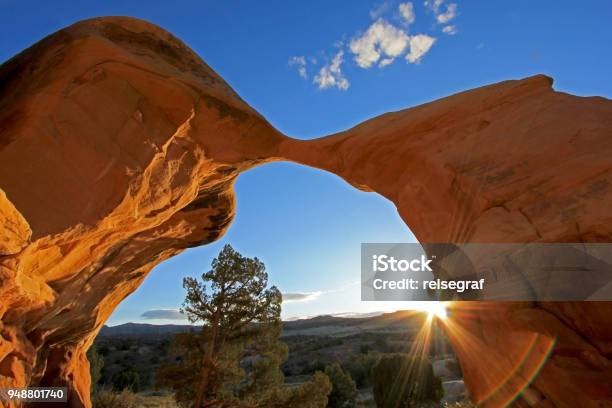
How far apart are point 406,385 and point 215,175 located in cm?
1817

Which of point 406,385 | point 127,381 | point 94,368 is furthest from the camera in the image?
point 127,381

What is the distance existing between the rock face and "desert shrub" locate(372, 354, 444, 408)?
54.0 feet

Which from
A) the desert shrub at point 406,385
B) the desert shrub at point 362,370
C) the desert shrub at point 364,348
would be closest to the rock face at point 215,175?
the desert shrub at point 406,385

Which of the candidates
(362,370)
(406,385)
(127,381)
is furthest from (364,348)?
(127,381)

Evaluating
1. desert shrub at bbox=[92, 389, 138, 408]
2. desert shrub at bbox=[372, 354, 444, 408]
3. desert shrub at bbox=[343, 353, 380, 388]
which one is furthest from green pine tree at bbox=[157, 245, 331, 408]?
desert shrub at bbox=[343, 353, 380, 388]

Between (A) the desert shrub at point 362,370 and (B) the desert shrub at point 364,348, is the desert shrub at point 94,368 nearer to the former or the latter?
(A) the desert shrub at point 362,370

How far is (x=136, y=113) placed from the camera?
8750mm

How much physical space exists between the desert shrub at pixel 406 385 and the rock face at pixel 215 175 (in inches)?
648

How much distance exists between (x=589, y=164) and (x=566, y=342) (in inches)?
91.3

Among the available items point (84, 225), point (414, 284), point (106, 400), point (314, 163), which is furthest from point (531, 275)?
point (106, 400)

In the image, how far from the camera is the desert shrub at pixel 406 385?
22250 mm

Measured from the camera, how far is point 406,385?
74.0 feet

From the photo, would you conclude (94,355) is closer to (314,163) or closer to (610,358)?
(314,163)

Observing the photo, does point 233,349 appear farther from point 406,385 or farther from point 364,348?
point 364,348
